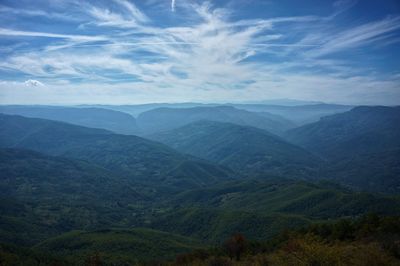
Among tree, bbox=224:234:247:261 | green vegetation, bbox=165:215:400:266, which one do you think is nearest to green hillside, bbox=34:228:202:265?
tree, bbox=224:234:247:261

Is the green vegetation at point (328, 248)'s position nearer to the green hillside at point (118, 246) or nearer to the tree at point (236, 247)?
the tree at point (236, 247)

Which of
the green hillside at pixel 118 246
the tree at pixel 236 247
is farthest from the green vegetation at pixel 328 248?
the green hillside at pixel 118 246

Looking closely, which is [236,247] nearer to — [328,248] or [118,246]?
[328,248]

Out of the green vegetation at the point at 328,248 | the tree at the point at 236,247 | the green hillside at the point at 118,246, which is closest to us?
the green vegetation at the point at 328,248

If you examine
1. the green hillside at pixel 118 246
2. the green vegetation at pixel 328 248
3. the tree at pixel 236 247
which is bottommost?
the green hillside at pixel 118 246

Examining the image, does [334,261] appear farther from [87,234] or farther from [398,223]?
[87,234]

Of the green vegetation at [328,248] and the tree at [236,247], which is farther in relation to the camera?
the tree at [236,247]

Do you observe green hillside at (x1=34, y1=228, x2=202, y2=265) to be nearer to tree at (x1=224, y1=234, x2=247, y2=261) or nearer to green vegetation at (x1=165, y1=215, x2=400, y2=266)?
tree at (x1=224, y1=234, x2=247, y2=261)

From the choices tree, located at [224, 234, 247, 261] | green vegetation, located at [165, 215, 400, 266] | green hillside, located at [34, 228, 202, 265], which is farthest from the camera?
green hillside, located at [34, 228, 202, 265]

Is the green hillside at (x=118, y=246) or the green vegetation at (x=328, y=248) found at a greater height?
the green vegetation at (x=328, y=248)

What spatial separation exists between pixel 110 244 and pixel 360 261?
159 metres

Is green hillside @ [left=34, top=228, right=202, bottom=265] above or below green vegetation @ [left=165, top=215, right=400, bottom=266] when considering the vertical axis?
below

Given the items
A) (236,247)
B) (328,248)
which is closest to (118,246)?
(236,247)

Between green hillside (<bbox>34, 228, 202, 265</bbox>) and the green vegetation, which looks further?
green hillside (<bbox>34, 228, 202, 265</bbox>)
